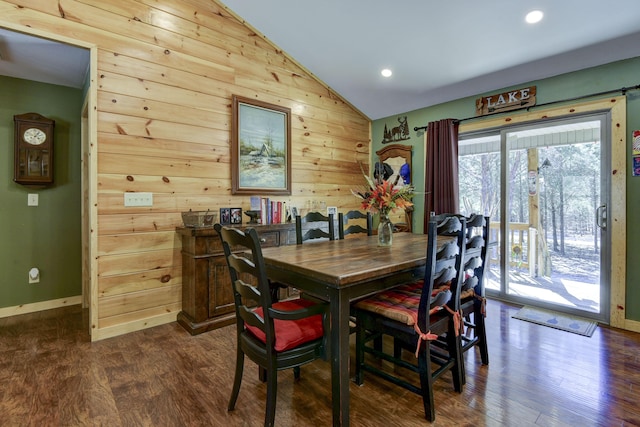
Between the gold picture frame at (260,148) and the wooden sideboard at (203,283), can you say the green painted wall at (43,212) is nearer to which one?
the wooden sideboard at (203,283)

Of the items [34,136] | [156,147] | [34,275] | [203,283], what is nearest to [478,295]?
[203,283]

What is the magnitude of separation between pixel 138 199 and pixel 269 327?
2.06 metres

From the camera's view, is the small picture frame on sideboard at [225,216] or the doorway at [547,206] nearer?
the doorway at [547,206]

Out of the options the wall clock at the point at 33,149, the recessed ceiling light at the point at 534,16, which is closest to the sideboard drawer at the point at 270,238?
the wall clock at the point at 33,149

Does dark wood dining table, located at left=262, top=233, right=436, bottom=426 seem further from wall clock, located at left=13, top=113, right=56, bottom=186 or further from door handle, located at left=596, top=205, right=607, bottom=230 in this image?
wall clock, located at left=13, top=113, right=56, bottom=186

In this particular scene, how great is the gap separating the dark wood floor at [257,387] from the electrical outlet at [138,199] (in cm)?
115

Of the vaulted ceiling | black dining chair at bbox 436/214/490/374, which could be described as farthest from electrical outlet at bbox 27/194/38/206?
black dining chair at bbox 436/214/490/374

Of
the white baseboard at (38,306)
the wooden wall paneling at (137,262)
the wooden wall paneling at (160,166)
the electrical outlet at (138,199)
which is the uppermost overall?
the wooden wall paneling at (160,166)

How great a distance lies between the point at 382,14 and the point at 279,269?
2632 mm

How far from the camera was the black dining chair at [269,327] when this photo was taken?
142 centimetres

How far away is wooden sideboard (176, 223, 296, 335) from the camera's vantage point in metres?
2.80

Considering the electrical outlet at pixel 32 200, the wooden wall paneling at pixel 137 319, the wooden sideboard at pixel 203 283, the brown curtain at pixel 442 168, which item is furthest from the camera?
the brown curtain at pixel 442 168

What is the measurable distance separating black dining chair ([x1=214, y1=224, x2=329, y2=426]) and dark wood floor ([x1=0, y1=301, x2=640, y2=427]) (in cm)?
40

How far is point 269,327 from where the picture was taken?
144cm
